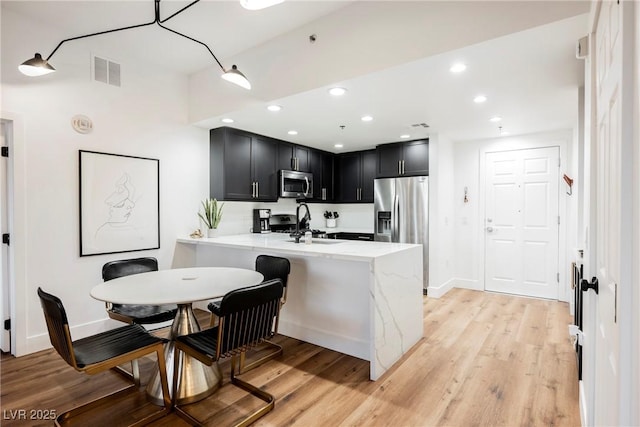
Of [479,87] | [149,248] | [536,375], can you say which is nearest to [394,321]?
[536,375]

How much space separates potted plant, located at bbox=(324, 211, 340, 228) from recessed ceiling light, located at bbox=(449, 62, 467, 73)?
13.5 feet

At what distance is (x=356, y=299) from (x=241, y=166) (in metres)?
2.53

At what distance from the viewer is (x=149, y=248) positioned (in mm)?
3670

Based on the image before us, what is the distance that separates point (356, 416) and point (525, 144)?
14.5 ft

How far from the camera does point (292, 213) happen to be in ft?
18.6

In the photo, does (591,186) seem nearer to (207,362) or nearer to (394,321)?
(394,321)

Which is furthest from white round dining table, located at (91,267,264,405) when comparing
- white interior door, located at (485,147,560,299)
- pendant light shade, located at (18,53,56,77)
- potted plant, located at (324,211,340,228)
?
white interior door, located at (485,147,560,299)

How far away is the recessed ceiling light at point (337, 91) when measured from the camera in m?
2.87

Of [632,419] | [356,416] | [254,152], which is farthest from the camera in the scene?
[254,152]

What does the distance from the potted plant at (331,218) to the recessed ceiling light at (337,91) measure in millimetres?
3605

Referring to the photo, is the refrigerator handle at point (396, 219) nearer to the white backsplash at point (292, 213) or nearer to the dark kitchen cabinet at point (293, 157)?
the white backsplash at point (292, 213)

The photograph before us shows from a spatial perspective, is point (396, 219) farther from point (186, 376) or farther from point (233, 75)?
point (186, 376)

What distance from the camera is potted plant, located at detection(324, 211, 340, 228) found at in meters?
6.38

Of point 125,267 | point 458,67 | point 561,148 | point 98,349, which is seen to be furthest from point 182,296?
point 561,148
